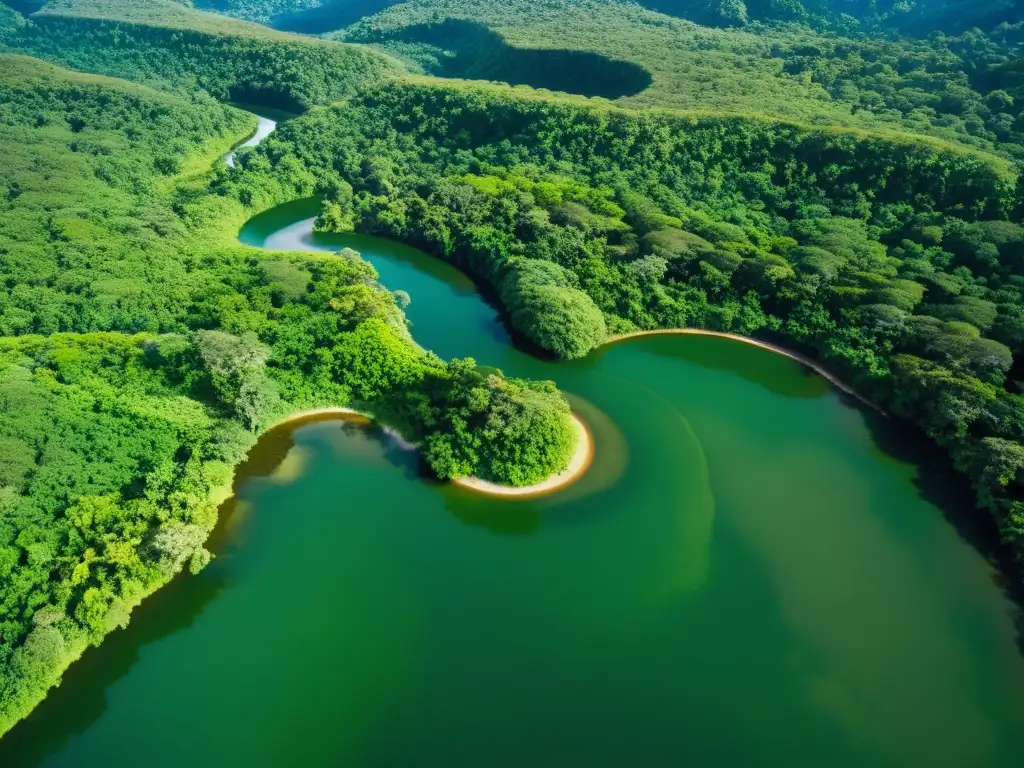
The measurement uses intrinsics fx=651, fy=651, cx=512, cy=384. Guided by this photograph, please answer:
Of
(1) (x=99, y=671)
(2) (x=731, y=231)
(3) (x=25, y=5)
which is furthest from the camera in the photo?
(3) (x=25, y=5)

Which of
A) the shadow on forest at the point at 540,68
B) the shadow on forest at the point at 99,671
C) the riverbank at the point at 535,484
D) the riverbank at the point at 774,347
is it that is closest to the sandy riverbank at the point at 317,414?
the riverbank at the point at 535,484

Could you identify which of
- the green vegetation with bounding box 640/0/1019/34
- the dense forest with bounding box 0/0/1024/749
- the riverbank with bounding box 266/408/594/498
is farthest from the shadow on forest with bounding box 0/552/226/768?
the green vegetation with bounding box 640/0/1019/34

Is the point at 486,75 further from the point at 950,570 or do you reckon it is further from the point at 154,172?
the point at 950,570

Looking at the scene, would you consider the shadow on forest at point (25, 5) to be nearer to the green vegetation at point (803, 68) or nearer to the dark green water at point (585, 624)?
the green vegetation at point (803, 68)

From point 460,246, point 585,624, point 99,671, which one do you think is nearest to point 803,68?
point 460,246

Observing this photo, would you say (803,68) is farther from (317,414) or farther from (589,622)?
(589,622)
